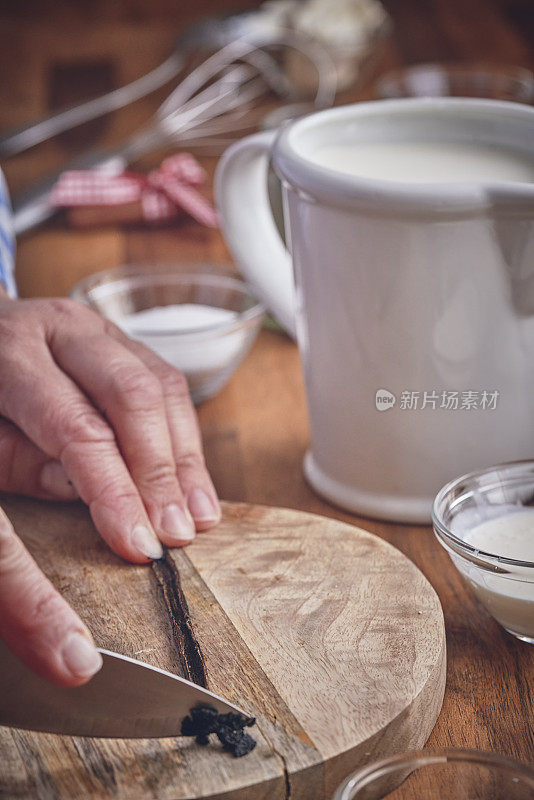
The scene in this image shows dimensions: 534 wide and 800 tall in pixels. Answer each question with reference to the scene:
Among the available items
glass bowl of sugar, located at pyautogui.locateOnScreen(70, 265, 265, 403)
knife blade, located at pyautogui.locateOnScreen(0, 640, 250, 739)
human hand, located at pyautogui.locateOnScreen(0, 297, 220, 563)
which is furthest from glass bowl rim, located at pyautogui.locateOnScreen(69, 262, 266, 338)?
knife blade, located at pyautogui.locateOnScreen(0, 640, 250, 739)

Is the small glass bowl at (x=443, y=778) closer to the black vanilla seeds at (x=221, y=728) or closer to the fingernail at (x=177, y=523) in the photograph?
the black vanilla seeds at (x=221, y=728)

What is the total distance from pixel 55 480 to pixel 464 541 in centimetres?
24

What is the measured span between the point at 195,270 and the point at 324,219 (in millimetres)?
315

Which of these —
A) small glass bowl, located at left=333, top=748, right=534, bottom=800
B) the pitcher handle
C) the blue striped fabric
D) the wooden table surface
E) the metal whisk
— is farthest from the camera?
the metal whisk

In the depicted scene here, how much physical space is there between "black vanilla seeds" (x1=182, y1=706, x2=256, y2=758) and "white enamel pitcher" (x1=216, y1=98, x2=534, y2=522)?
0.20m

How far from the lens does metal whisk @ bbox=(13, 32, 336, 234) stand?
1.08 meters

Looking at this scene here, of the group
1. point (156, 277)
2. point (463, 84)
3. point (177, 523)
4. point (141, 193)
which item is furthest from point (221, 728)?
point (463, 84)

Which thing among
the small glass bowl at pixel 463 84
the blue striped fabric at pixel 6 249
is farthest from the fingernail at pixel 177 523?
the small glass bowl at pixel 463 84

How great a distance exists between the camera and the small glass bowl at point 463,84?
3.70ft

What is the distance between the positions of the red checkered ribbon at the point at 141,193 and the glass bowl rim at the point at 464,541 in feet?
1.76

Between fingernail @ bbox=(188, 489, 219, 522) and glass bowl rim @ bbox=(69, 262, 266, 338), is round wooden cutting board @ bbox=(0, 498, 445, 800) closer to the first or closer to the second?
fingernail @ bbox=(188, 489, 219, 522)

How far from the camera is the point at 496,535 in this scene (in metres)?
0.49

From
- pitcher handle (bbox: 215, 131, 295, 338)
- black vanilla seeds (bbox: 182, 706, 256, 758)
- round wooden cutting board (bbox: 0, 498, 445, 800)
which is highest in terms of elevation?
pitcher handle (bbox: 215, 131, 295, 338)

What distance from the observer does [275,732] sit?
1.29 ft
